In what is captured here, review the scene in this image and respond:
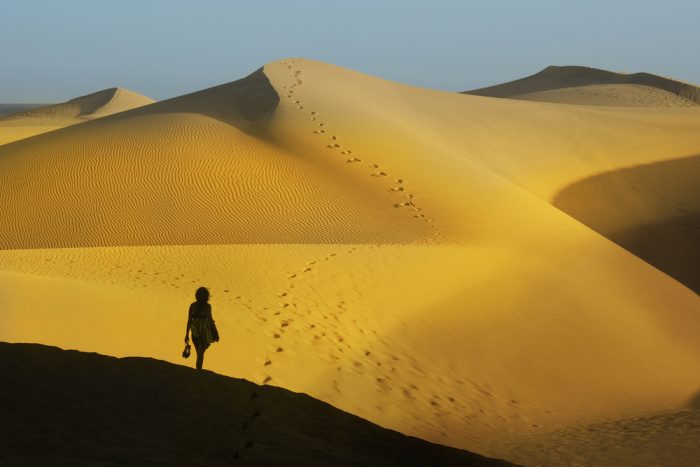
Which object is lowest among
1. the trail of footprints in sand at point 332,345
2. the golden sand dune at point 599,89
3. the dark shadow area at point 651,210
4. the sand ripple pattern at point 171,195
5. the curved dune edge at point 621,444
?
the curved dune edge at point 621,444

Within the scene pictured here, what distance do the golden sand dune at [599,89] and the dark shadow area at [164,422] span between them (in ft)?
158

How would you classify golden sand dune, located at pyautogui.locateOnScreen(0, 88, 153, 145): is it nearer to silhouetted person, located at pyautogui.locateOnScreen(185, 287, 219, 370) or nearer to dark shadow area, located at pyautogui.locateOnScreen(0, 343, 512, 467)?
silhouetted person, located at pyautogui.locateOnScreen(185, 287, 219, 370)

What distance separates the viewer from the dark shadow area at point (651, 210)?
77.8ft

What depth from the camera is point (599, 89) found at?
2244 inches

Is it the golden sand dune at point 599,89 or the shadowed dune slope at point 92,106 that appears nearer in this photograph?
the golden sand dune at point 599,89

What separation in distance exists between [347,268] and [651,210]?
643 inches

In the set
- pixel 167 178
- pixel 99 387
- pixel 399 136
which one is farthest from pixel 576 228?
pixel 99 387

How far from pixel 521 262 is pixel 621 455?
6846 mm

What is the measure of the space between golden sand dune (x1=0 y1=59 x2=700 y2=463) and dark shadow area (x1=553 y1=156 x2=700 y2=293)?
0.31 m

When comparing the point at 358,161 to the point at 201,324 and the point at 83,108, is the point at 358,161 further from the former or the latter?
the point at 83,108

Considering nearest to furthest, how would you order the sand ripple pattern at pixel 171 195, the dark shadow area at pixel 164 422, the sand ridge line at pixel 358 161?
the dark shadow area at pixel 164 422, the sand ripple pattern at pixel 171 195, the sand ridge line at pixel 358 161

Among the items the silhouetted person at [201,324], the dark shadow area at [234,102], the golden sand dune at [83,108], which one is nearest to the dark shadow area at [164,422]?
the silhouetted person at [201,324]

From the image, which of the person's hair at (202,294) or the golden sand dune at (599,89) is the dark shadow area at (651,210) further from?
the golden sand dune at (599,89)

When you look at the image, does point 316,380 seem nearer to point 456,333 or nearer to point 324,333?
point 324,333
